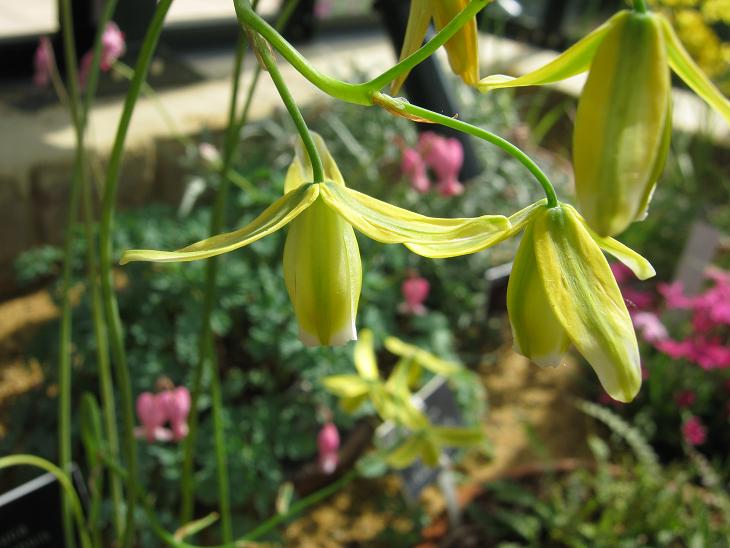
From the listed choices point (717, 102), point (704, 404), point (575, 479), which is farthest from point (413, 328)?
point (717, 102)

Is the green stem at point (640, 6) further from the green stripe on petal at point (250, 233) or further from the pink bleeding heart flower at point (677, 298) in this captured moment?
the pink bleeding heart flower at point (677, 298)

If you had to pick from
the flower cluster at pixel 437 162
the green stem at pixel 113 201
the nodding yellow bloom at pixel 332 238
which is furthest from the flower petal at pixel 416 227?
the flower cluster at pixel 437 162

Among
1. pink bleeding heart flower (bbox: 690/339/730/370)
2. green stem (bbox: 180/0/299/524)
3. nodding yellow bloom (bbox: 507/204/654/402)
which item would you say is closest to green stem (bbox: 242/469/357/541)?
green stem (bbox: 180/0/299/524)

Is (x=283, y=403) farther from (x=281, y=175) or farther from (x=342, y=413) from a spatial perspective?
(x=281, y=175)

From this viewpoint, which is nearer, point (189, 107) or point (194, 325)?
point (194, 325)

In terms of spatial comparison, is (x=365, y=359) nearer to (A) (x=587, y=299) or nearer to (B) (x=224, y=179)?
(B) (x=224, y=179)

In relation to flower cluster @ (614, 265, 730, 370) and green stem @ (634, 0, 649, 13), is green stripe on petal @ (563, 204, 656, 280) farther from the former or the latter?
flower cluster @ (614, 265, 730, 370)
